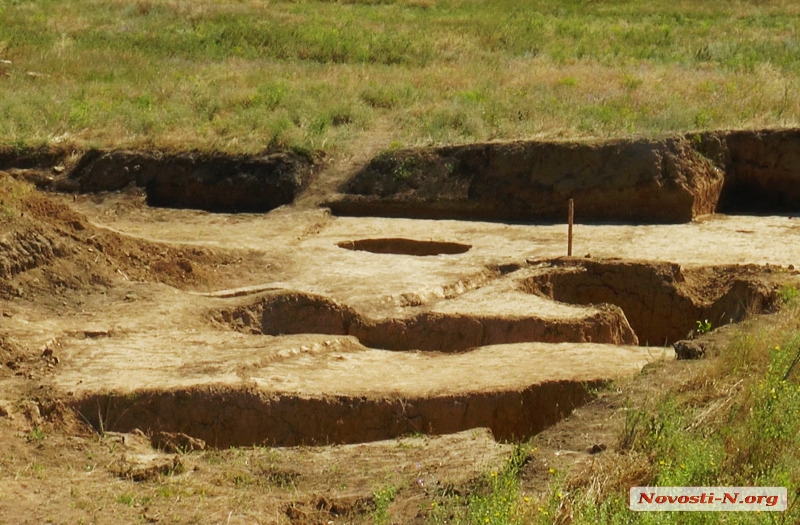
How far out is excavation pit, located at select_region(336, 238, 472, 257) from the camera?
46.0 feet

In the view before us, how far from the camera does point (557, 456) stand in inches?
260

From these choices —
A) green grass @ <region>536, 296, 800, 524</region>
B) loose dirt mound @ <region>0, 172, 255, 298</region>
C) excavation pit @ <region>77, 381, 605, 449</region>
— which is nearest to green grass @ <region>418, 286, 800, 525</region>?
green grass @ <region>536, 296, 800, 524</region>

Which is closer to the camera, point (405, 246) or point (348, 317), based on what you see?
point (348, 317)

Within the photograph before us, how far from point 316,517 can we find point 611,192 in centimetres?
1037

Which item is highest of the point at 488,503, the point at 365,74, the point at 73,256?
the point at 365,74

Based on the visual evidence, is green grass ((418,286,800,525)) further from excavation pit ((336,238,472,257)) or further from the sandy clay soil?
excavation pit ((336,238,472,257))

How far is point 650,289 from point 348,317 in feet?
11.0

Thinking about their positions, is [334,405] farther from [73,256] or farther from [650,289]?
[650,289]

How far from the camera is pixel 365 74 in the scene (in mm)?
21656

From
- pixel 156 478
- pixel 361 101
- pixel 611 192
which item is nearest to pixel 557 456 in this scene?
pixel 156 478

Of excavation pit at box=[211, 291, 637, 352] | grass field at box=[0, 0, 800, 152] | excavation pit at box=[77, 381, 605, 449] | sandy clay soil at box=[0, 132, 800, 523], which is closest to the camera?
sandy clay soil at box=[0, 132, 800, 523]

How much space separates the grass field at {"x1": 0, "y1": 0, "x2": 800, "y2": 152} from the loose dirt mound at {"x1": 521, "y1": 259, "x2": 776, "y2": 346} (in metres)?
4.88

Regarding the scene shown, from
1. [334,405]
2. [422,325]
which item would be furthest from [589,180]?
[334,405]

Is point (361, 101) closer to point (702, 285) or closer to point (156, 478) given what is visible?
point (702, 285)
